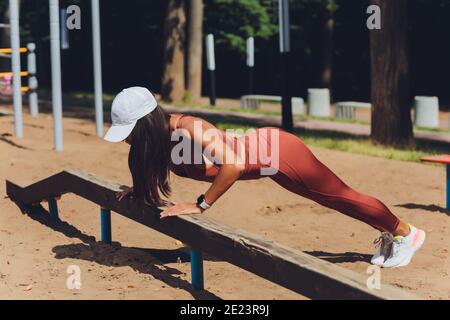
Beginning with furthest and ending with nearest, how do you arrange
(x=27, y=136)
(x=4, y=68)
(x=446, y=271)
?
(x=4, y=68) < (x=27, y=136) < (x=446, y=271)

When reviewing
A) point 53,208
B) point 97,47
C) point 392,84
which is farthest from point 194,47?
point 53,208

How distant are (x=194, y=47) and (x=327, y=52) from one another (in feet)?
18.1

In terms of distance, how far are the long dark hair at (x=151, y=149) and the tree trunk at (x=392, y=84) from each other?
8.65 m

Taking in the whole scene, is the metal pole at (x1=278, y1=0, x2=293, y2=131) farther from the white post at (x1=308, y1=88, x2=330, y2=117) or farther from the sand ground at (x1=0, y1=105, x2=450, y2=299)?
the white post at (x1=308, y1=88, x2=330, y2=117)

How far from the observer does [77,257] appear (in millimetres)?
6812

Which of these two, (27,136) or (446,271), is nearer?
(446,271)

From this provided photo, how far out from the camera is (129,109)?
18.1 ft

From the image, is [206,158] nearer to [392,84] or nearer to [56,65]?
[56,65]

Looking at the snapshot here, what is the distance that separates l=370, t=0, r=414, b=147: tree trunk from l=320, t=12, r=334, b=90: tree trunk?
12.1m

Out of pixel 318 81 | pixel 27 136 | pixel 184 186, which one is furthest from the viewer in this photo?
pixel 318 81

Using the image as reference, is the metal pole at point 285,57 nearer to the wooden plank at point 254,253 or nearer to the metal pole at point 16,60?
the metal pole at point 16,60
